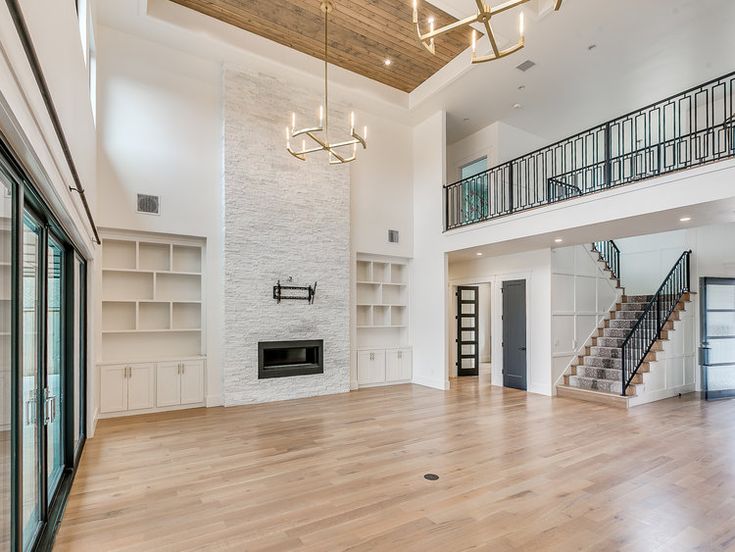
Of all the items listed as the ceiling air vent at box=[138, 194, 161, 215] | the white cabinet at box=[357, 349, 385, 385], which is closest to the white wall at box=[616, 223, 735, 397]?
the white cabinet at box=[357, 349, 385, 385]

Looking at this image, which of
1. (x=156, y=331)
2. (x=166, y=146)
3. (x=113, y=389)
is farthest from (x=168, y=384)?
(x=166, y=146)

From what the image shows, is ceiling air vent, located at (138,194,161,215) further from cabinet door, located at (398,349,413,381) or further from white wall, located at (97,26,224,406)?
cabinet door, located at (398,349,413,381)

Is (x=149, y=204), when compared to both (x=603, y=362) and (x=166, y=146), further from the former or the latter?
(x=603, y=362)

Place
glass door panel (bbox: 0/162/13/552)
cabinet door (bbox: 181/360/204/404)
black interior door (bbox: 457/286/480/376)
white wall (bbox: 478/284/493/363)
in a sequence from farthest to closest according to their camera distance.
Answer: white wall (bbox: 478/284/493/363)
black interior door (bbox: 457/286/480/376)
cabinet door (bbox: 181/360/204/404)
glass door panel (bbox: 0/162/13/552)

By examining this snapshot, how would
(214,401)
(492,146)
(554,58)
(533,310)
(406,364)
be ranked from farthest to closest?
(492,146), (406,364), (533,310), (554,58), (214,401)

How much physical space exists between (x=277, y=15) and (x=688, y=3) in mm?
5961

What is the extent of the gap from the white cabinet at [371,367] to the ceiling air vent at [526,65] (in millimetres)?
5894

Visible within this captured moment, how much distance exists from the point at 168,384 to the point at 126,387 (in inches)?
22.6

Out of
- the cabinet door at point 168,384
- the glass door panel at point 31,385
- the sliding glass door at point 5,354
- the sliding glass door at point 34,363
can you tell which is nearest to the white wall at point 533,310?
the cabinet door at point 168,384

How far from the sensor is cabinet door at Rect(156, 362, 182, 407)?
6.54 m

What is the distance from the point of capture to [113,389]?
6.21 m

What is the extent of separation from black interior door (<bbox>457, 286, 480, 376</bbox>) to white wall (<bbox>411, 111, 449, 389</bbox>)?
1428 millimetres

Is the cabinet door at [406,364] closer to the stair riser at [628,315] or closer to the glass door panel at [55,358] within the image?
the stair riser at [628,315]

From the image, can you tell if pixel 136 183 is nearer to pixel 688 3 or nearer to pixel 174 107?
pixel 174 107
